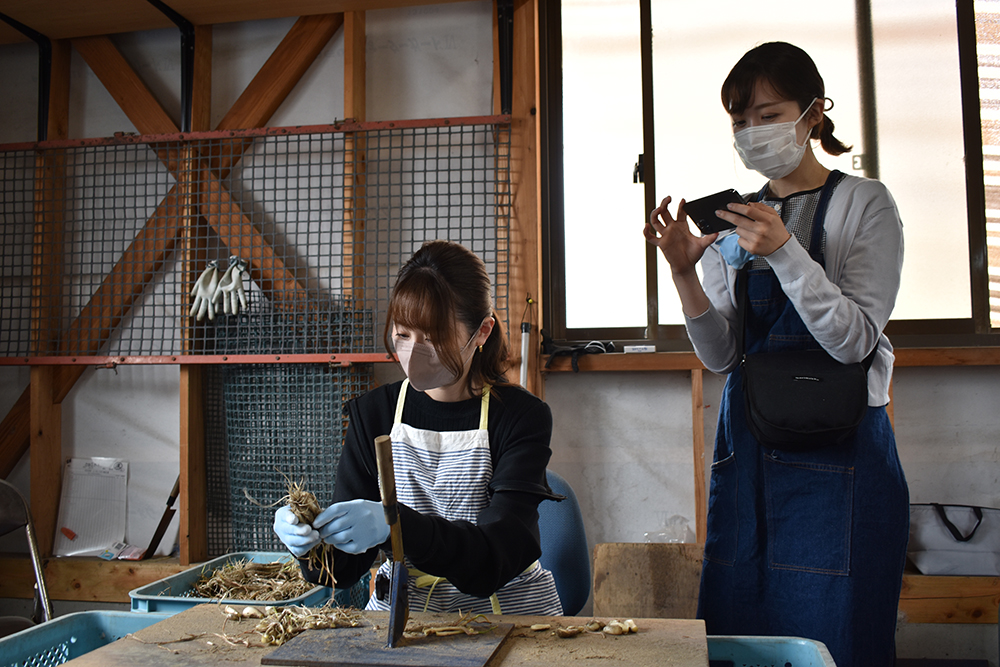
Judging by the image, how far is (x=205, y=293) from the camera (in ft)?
9.36

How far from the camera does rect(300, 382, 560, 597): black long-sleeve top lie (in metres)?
1.14

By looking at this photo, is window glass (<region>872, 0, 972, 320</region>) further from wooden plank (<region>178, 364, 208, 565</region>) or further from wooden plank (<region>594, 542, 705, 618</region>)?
wooden plank (<region>178, 364, 208, 565</region>)

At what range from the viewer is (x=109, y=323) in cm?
308

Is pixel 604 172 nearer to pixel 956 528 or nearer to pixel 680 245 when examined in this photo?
pixel 680 245

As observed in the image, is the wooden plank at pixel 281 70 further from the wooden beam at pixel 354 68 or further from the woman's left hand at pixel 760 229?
the woman's left hand at pixel 760 229

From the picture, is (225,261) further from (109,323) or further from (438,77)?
(438,77)

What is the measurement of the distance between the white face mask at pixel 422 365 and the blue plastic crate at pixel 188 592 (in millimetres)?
858

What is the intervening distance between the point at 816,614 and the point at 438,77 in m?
2.51

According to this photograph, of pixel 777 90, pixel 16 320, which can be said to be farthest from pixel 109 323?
pixel 777 90

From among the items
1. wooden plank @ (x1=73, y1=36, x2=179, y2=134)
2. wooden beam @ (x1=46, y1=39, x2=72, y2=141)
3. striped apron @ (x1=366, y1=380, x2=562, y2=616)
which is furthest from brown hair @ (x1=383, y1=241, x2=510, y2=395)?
wooden beam @ (x1=46, y1=39, x2=72, y2=141)

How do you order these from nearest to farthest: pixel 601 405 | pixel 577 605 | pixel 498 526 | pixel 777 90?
pixel 498 526 < pixel 777 90 < pixel 577 605 < pixel 601 405

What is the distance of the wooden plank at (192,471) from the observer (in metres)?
2.86

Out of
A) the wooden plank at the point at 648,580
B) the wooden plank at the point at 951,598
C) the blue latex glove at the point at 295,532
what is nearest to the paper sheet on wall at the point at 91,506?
the wooden plank at the point at 648,580

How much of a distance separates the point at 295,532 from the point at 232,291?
1906mm
